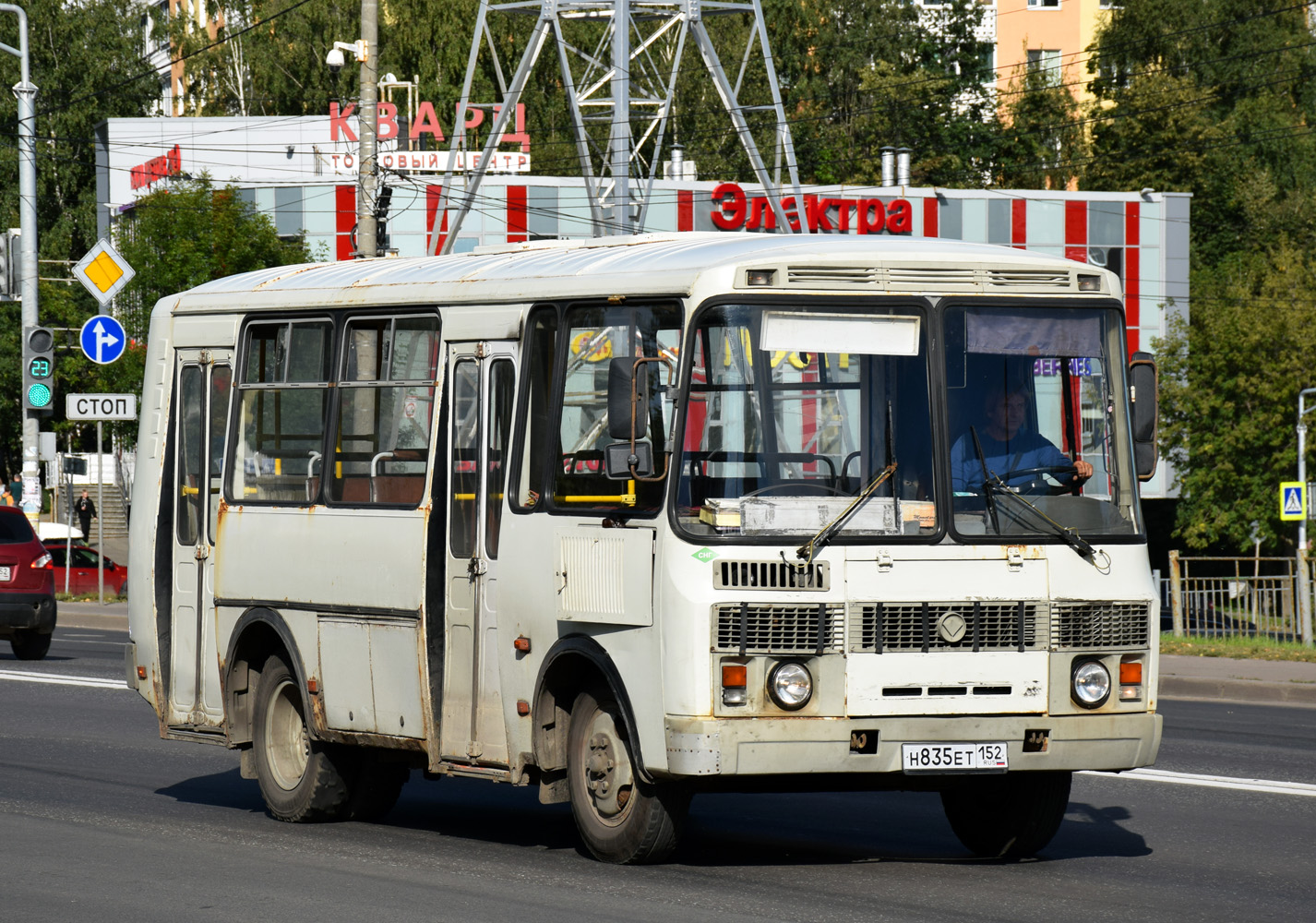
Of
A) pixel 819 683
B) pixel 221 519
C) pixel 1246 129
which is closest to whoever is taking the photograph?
pixel 819 683

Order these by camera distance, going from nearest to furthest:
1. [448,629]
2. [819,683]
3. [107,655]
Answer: [819,683], [448,629], [107,655]

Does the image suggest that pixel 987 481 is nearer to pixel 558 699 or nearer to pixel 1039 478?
pixel 1039 478

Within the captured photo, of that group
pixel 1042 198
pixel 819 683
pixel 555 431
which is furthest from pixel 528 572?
pixel 1042 198

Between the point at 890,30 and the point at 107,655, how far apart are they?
59.7m

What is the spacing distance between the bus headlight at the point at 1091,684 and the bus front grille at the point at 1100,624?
84mm

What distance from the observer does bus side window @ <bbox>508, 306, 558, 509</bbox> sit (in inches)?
389

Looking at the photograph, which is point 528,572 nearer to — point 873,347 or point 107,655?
point 873,347

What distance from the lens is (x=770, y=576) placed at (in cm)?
889

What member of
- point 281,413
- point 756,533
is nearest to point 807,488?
point 756,533

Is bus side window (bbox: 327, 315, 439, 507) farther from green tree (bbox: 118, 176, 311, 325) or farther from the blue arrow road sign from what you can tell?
green tree (bbox: 118, 176, 311, 325)

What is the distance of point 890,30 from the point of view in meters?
80.1

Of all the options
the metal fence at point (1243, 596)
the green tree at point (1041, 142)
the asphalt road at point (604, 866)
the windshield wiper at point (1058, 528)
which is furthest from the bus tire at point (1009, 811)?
the green tree at point (1041, 142)

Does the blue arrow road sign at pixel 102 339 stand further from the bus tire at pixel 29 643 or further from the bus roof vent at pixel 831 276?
the bus roof vent at pixel 831 276

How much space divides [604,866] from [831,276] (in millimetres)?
2657
